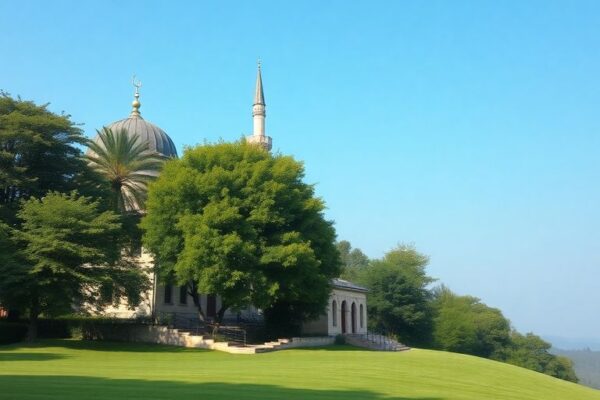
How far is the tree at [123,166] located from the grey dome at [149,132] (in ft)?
47.8

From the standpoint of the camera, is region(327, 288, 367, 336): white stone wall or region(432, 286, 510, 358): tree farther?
region(432, 286, 510, 358): tree

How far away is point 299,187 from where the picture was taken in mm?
43344

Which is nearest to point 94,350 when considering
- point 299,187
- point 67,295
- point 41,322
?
point 67,295

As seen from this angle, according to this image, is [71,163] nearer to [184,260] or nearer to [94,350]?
[184,260]

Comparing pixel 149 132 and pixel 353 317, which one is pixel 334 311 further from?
pixel 149 132

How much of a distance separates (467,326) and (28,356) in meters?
63.8

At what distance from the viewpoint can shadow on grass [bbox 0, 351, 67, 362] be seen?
27284mm

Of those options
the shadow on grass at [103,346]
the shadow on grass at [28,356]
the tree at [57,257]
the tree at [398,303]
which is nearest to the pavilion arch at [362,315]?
the tree at [398,303]

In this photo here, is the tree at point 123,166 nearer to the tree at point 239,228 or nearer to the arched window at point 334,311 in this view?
the tree at point 239,228

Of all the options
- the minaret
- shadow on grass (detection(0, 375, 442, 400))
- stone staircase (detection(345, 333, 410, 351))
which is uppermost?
the minaret

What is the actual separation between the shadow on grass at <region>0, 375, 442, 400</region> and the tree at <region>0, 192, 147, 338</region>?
51.7 feet

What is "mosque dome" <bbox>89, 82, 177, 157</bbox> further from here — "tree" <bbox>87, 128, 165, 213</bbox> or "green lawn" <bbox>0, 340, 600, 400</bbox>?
"green lawn" <bbox>0, 340, 600, 400</bbox>

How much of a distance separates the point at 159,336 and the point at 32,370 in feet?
60.3

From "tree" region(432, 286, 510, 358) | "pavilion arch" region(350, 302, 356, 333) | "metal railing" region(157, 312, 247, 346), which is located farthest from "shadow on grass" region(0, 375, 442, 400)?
"tree" region(432, 286, 510, 358)
